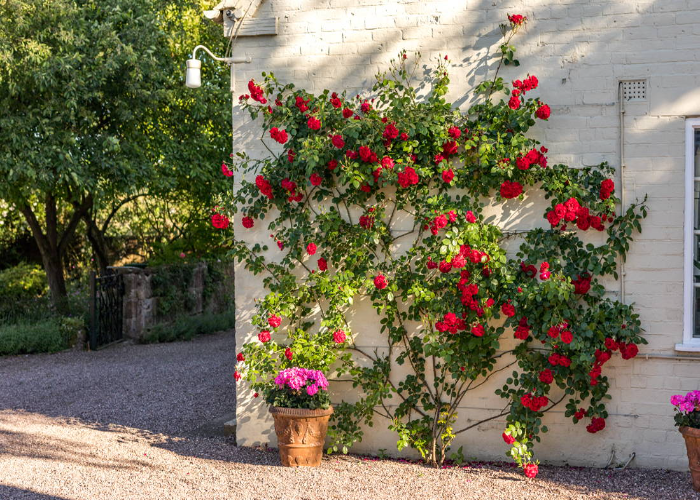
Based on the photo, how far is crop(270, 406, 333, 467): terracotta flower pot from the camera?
16.7ft

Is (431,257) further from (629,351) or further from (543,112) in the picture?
(629,351)

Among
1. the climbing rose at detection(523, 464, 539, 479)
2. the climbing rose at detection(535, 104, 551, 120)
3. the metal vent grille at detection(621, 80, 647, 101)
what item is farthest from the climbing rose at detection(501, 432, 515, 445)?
the metal vent grille at detection(621, 80, 647, 101)

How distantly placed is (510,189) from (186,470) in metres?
3.06

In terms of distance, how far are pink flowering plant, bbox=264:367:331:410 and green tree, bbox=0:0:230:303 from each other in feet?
18.8

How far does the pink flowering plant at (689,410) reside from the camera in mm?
4551

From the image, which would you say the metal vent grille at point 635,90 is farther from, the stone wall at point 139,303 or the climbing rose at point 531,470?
the stone wall at point 139,303

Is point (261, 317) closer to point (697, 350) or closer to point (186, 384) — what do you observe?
point (697, 350)

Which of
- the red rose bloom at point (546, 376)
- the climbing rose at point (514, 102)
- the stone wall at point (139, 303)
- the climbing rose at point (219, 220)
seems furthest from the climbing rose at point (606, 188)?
the stone wall at point (139, 303)

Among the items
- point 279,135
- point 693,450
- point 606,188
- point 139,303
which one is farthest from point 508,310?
point 139,303

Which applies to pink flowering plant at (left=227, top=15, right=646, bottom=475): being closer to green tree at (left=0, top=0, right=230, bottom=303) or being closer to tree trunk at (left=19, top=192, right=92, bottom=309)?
green tree at (left=0, top=0, right=230, bottom=303)

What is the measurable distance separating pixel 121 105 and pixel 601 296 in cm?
779

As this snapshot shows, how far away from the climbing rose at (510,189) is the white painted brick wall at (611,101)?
354 millimetres

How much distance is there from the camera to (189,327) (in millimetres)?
12609

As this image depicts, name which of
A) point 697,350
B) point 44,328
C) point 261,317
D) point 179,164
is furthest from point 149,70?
point 697,350
